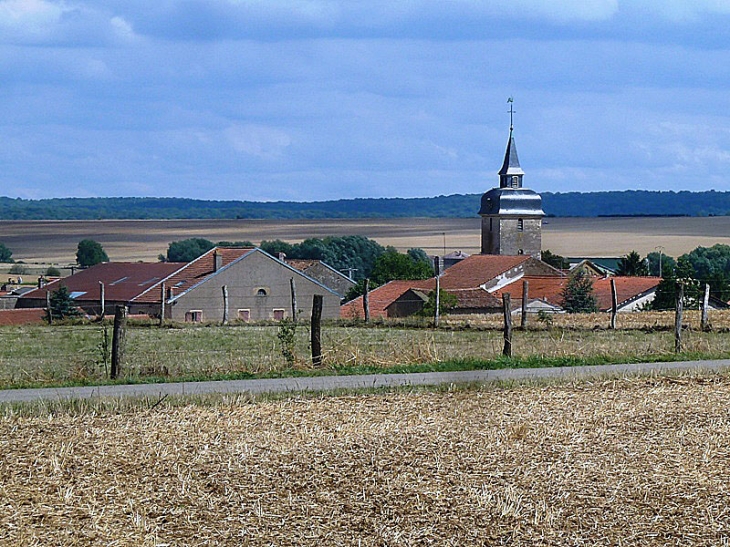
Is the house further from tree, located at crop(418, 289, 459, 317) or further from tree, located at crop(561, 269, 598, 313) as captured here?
tree, located at crop(418, 289, 459, 317)

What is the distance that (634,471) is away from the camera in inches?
404

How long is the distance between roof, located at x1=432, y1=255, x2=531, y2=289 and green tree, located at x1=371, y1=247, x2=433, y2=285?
5.70 metres

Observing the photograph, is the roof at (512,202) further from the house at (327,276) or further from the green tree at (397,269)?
the house at (327,276)

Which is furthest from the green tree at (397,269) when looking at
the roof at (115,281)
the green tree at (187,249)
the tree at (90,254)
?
the tree at (90,254)

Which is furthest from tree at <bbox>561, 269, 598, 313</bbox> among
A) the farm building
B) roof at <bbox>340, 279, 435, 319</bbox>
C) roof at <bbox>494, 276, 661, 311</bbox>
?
the farm building

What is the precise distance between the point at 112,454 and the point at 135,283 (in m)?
57.5

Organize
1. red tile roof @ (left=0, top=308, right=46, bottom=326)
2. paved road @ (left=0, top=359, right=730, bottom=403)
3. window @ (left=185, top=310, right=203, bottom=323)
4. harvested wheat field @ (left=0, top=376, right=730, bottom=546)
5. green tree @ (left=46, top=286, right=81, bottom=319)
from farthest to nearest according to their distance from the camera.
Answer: window @ (left=185, top=310, right=203, bottom=323) → red tile roof @ (left=0, top=308, right=46, bottom=326) → green tree @ (left=46, top=286, right=81, bottom=319) → paved road @ (left=0, top=359, right=730, bottom=403) → harvested wheat field @ (left=0, top=376, right=730, bottom=546)

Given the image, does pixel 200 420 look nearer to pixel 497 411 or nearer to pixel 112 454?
pixel 112 454

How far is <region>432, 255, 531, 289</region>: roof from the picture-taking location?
73500mm

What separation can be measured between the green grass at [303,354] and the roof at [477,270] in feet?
139

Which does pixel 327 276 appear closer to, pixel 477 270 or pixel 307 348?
pixel 477 270

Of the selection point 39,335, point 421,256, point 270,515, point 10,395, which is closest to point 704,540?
point 270,515

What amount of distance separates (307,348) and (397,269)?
62875 millimetres

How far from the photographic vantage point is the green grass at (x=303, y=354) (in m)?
17.8
